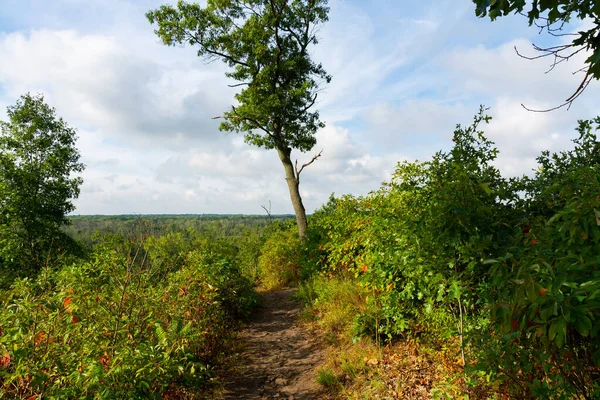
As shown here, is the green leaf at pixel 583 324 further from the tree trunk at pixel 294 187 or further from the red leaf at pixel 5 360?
the tree trunk at pixel 294 187

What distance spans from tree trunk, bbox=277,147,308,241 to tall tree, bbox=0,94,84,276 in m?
9.85

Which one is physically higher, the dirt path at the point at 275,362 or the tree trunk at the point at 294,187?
A: the tree trunk at the point at 294,187

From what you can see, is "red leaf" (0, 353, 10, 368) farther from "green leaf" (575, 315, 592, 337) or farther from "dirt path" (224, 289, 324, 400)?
"green leaf" (575, 315, 592, 337)

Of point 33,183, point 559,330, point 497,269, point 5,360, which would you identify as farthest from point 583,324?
point 33,183

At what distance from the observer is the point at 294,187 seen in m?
12.9

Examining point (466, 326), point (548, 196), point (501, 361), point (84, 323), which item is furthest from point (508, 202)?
point (84, 323)

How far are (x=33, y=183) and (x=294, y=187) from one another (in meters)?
11.2

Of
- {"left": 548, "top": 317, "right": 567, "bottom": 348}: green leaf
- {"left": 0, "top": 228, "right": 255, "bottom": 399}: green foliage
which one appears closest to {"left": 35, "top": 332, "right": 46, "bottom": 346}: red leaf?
{"left": 0, "top": 228, "right": 255, "bottom": 399}: green foliage

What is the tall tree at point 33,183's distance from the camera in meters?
13.7

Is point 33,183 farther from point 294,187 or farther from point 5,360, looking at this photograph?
point 5,360

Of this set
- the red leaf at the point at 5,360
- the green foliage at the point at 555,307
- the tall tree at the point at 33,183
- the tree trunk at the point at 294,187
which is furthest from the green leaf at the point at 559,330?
the tall tree at the point at 33,183

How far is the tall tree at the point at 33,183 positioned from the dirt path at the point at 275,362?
11043 mm

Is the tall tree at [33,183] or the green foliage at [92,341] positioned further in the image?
the tall tree at [33,183]

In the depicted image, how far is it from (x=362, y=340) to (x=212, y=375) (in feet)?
7.07
